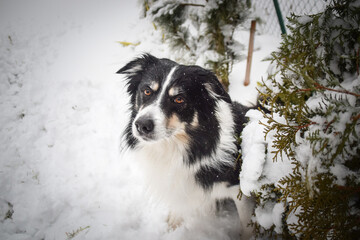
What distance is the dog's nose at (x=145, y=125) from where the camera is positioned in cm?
192

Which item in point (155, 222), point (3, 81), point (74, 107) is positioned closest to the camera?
point (155, 222)

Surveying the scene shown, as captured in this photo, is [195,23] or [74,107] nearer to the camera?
[195,23]

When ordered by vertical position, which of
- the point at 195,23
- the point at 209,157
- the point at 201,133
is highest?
the point at 195,23

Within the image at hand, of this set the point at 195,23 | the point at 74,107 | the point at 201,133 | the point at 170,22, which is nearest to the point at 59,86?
the point at 74,107

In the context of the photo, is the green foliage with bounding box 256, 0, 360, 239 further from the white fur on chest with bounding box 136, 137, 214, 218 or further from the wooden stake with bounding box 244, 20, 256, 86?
the wooden stake with bounding box 244, 20, 256, 86

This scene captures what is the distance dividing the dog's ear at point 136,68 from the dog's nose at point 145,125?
992 millimetres

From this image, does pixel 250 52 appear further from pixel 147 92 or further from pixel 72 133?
pixel 72 133

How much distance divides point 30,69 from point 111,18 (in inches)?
188

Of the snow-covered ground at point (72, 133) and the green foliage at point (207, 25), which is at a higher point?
the green foliage at point (207, 25)

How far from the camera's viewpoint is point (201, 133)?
7.42 ft

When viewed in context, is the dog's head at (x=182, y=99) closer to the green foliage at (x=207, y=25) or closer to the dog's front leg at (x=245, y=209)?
the dog's front leg at (x=245, y=209)

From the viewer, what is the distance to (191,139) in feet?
7.43

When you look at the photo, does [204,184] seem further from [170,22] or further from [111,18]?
[111,18]

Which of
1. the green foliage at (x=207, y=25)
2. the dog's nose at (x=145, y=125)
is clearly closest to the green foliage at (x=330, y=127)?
the dog's nose at (x=145, y=125)
